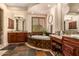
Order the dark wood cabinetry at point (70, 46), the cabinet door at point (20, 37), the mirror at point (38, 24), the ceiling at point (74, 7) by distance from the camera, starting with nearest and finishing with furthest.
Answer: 1. the dark wood cabinetry at point (70, 46)
2. the ceiling at point (74, 7)
3. the mirror at point (38, 24)
4. the cabinet door at point (20, 37)

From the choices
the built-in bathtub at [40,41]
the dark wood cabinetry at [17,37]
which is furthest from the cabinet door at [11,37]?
the built-in bathtub at [40,41]

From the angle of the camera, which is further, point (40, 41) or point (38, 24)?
point (40, 41)

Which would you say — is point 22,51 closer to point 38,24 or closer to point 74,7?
point 38,24

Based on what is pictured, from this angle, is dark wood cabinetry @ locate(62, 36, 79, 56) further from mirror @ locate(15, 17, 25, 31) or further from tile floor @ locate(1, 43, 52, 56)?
mirror @ locate(15, 17, 25, 31)

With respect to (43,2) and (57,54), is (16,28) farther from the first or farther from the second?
(57,54)

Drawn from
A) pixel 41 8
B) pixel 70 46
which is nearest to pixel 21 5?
pixel 41 8

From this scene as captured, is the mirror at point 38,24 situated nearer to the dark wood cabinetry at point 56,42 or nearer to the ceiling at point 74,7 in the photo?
the dark wood cabinetry at point 56,42

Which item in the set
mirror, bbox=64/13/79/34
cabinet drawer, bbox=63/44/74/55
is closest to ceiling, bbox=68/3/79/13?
mirror, bbox=64/13/79/34

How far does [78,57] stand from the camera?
7.62 feet

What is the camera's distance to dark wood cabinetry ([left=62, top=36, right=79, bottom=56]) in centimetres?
214

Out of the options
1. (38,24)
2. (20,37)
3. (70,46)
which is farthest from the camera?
(20,37)

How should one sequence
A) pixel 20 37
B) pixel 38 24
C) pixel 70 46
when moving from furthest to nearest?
pixel 20 37, pixel 38 24, pixel 70 46

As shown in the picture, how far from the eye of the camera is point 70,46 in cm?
224

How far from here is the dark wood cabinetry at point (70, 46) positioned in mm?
2142
